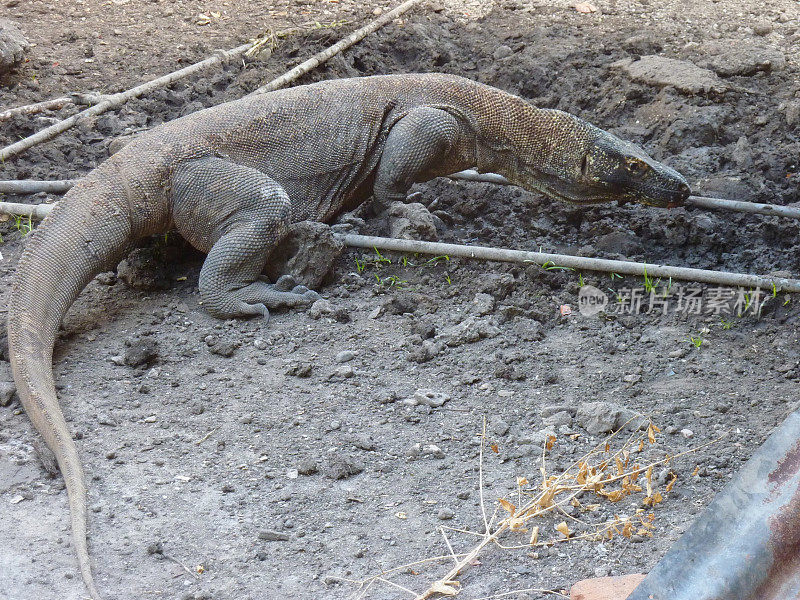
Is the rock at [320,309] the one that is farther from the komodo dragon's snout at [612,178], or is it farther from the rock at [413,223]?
the komodo dragon's snout at [612,178]

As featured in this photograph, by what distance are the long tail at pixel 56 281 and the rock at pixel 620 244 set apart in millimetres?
2711

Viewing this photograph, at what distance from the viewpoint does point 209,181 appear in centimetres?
470

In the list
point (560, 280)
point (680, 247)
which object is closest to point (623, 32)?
point (680, 247)

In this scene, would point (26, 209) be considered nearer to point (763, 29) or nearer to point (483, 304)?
point (483, 304)

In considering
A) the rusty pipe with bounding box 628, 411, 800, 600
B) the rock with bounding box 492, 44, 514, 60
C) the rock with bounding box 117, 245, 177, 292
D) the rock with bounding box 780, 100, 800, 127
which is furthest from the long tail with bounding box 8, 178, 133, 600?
the rock with bounding box 780, 100, 800, 127

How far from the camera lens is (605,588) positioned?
94.8 inches

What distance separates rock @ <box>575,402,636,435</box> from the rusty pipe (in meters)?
1.58

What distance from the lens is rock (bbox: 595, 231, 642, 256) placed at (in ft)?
16.7

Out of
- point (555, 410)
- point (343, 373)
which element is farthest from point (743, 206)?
point (343, 373)

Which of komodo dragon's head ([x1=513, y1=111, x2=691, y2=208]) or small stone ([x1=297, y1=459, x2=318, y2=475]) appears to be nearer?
small stone ([x1=297, y1=459, x2=318, y2=475])

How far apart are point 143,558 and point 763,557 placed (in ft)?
6.58

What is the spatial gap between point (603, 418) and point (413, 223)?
208 centimetres

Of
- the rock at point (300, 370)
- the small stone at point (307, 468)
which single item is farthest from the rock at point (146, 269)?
the small stone at point (307, 468)

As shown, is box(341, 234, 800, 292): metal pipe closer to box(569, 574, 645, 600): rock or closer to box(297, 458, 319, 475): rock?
box(297, 458, 319, 475): rock
